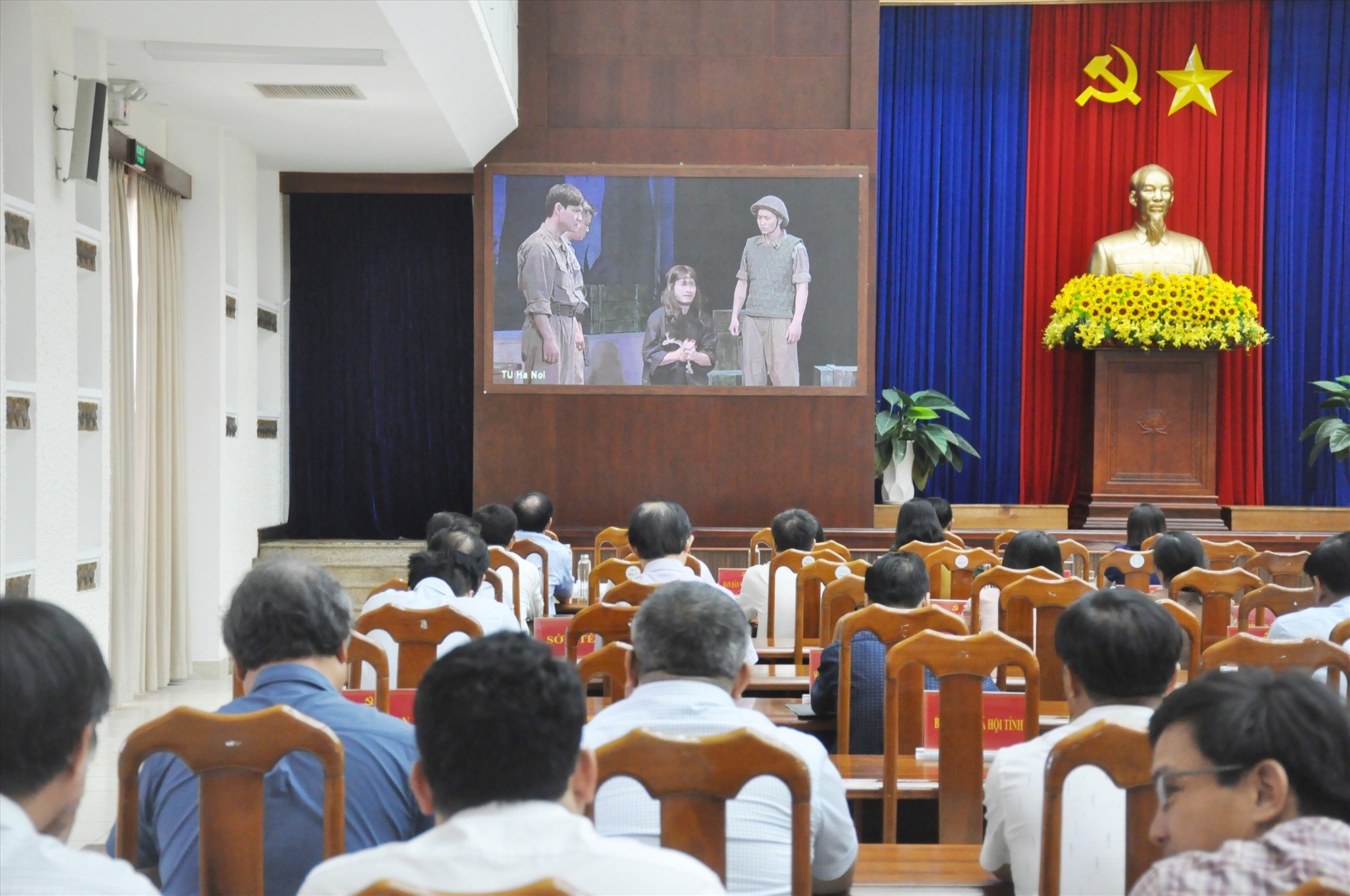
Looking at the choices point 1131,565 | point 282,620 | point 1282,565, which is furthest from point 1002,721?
point 1282,565

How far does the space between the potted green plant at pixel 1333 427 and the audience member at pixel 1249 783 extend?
8.71 meters

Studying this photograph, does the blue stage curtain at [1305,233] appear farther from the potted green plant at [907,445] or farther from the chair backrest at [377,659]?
Answer: the chair backrest at [377,659]

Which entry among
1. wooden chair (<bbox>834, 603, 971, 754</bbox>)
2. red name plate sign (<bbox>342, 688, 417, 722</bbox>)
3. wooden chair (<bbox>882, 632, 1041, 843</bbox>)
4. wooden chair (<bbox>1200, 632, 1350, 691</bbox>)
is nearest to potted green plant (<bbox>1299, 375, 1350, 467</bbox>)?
wooden chair (<bbox>1200, 632, 1350, 691</bbox>)

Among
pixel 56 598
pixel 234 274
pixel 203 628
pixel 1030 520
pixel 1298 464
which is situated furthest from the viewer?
pixel 1298 464

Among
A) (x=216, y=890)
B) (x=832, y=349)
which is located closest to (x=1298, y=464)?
(x=832, y=349)

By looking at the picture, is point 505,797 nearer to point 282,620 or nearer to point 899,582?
point 282,620

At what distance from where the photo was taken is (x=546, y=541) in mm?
6266

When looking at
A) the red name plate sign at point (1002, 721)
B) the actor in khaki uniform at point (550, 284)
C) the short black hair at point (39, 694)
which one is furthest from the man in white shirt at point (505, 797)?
the actor in khaki uniform at point (550, 284)

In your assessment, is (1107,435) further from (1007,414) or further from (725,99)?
(725,99)

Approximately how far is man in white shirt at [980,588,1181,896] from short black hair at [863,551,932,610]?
1.22 meters

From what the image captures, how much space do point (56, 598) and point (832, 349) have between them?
4957 mm

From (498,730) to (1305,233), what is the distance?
10.3 meters

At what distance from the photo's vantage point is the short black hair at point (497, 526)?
5.67 meters

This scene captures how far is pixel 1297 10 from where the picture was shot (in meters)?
10.1
